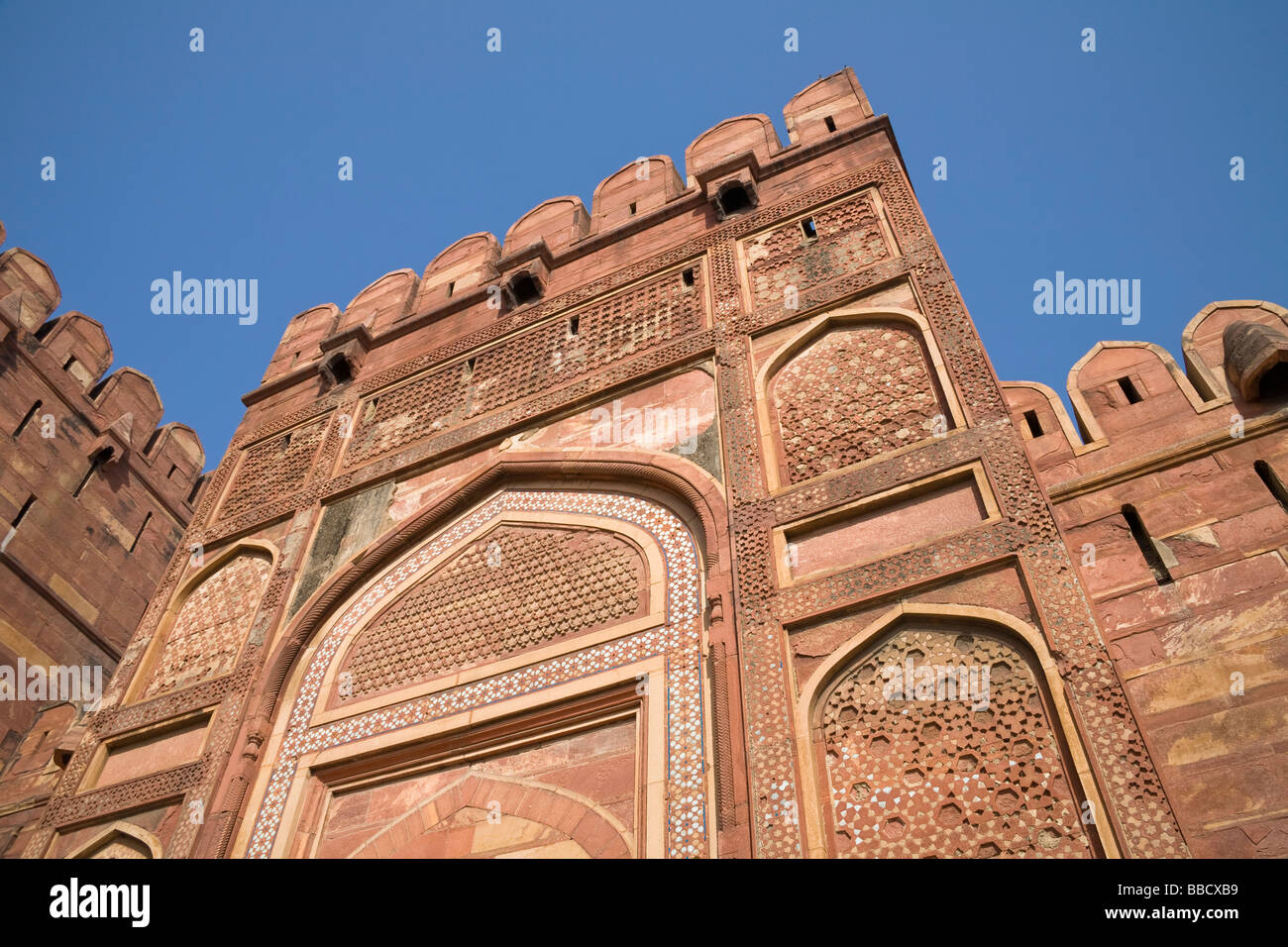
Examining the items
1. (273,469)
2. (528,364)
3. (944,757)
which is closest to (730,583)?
(944,757)

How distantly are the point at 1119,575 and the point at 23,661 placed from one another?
8252mm

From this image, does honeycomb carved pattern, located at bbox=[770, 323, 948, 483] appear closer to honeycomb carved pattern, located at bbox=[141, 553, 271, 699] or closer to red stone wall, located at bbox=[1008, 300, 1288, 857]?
red stone wall, located at bbox=[1008, 300, 1288, 857]

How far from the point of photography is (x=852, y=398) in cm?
A: 481

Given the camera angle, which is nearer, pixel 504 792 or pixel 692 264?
pixel 504 792

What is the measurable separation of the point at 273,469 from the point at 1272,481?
6151 mm

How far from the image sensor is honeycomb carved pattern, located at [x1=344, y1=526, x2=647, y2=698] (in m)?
4.75

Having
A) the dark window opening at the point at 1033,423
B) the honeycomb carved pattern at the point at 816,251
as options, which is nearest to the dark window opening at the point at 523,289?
the honeycomb carved pattern at the point at 816,251

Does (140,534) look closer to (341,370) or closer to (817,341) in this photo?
(341,370)

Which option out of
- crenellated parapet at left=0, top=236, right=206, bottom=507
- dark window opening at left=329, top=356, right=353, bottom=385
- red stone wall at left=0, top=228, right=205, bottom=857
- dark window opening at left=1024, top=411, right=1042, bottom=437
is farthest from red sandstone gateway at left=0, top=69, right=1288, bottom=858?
crenellated parapet at left=0, top=236, right=206, bottom=507
